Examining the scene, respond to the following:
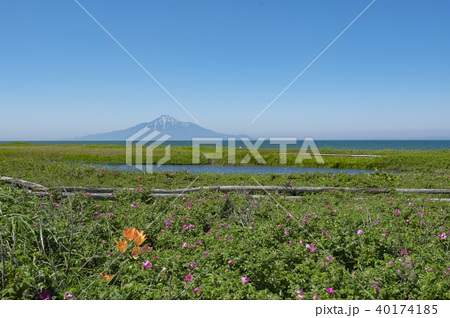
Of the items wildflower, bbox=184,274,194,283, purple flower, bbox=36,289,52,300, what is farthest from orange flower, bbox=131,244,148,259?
purple flower, bbox=36,289,52,300

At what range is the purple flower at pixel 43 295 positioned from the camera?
2.67 m

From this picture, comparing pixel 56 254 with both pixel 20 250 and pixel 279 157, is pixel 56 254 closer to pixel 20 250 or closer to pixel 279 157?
pixel 20 250

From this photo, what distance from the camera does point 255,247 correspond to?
3.93 metres

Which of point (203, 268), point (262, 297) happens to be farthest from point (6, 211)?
point (262, 297)

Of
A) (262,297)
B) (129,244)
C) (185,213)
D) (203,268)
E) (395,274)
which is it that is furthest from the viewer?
(185,213)

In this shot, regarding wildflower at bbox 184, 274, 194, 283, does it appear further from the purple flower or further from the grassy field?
the purple flower

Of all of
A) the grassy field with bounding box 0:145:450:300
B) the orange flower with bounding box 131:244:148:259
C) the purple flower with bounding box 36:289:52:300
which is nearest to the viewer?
the purple flower with bounding box 36:289:52:300

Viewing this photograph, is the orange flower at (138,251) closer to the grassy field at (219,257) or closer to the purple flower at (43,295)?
the grassy field at (219,257)

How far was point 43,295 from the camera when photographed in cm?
270

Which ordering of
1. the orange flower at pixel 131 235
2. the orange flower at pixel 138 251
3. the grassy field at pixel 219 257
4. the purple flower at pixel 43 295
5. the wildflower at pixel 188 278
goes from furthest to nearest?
the orange flower at pixel 138 251, the orange flower at pixel 131 235, the wildflower at pixel 188 278, the grassy field at pixel 219 257, the purple flower at pixel 43 295

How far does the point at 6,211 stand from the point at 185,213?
309cm

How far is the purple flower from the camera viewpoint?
2670 millimetres

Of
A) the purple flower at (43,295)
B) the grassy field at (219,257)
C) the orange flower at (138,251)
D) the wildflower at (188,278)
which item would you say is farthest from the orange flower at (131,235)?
the purple flower at (43,295)

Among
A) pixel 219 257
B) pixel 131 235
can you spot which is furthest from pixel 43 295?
pixel 219 257
